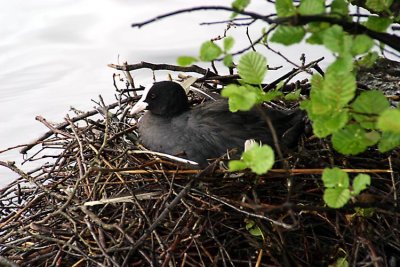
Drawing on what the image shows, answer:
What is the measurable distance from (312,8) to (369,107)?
0.27 metres

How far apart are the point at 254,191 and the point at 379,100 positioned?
28.8 inches

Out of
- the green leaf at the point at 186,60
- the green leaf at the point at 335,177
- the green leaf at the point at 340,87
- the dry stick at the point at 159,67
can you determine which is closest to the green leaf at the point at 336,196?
the green leaf at the point at 335,177

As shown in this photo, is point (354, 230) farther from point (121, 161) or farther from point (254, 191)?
point (121, 161)

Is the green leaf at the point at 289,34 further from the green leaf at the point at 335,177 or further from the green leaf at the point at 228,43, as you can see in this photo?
the green leaf at the point at 335,177

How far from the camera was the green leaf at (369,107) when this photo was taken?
5.82ft

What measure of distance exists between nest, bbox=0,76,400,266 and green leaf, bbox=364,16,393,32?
552 millimetres

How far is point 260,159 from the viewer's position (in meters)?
1.75

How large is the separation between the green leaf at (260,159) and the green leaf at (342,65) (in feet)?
0.77

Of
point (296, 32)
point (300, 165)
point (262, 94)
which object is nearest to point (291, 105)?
point (300, 165)

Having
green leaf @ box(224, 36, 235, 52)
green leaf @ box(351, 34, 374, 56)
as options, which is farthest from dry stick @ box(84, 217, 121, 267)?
green leaf @ box(351, 34, 374, 56)

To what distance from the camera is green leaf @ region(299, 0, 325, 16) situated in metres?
1.78

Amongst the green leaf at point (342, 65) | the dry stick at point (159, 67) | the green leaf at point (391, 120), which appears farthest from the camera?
the dry stick at point (159, 67)

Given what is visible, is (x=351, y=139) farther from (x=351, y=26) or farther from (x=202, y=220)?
(x=202, y=220)

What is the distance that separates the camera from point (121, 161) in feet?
9.41
